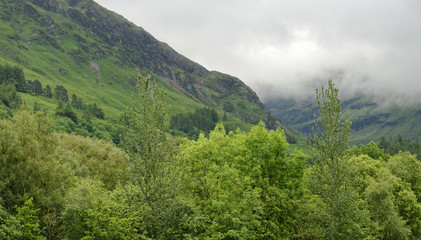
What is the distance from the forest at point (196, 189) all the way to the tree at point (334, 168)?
9 cm

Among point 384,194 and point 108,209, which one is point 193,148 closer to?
point 108,209

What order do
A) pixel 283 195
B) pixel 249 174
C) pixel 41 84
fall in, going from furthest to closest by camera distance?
pixel 41 84
pixel 249 174
pixel 283 195

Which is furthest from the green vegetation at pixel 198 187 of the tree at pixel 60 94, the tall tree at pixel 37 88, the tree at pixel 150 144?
the tree at pixel 60 94

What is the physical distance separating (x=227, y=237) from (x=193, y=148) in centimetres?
1189

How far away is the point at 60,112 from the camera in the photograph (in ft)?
491

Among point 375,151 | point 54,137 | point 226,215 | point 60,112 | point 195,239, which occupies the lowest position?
point 60,112

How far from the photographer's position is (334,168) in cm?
2189

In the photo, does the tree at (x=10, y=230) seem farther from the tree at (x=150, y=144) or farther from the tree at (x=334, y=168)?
the tree at (x=334, y=168)

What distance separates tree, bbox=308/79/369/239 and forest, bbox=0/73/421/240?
9 centimetres

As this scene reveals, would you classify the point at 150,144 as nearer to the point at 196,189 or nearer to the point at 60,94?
the point at 196,189

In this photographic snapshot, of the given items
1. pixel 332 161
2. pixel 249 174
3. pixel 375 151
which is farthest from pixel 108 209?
pixel 375 151

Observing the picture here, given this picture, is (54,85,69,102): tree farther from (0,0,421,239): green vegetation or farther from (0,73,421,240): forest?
(0,73,421,240): forest

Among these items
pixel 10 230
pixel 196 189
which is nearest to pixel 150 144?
pixel 196 189

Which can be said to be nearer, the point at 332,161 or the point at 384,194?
the point at 332,161
